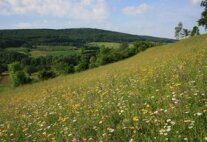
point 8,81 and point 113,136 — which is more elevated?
point 113,136

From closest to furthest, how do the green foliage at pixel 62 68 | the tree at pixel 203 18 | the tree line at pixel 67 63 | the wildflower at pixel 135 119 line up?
the wildflower at pixel 135 119 → the tree at pixel 203 18 → the tree line at pixel 67 63 → the green foliage at pixel 62 68

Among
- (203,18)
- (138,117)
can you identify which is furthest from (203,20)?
(138,117)

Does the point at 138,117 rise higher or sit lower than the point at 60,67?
higher

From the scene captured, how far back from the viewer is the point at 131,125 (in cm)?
741

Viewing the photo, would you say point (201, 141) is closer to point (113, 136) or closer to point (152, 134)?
point (152, 134)

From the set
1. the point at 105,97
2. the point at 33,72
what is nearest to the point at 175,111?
the point at 105,97

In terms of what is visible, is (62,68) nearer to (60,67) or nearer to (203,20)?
(60,67)

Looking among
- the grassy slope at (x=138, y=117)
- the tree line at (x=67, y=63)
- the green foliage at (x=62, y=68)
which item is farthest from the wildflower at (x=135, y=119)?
the green foliage at (x=62, y=68)

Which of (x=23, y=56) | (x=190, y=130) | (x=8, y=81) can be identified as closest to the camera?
(x=190, y=130)

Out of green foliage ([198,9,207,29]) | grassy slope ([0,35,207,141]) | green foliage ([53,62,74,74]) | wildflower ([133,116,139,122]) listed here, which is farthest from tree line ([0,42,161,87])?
wildflower ([133,116,139,122])

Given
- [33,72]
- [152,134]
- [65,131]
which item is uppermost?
[152,134]

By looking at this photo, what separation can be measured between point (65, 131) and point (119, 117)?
116 centimetres

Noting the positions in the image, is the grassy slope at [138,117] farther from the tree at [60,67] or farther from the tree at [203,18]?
the tree at [60,67]

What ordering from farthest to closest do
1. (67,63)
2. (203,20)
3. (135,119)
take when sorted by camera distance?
(67,63), (203,20), (135,119)
